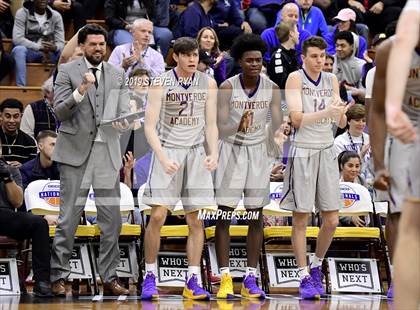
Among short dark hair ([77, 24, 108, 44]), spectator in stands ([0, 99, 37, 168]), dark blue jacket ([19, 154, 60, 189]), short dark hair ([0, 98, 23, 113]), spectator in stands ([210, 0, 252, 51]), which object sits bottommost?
dark blue jacket ([19, 154, 60, 189])

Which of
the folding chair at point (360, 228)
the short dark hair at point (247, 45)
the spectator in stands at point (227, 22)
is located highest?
the short dark hair at point (247, 45)

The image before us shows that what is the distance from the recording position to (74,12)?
14648 millimetres

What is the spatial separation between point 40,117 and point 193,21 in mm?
2893

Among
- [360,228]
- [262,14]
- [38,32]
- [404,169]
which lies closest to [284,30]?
[262,14]

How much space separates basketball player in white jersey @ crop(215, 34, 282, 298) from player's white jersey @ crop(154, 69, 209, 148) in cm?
27

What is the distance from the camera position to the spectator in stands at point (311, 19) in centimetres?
1495

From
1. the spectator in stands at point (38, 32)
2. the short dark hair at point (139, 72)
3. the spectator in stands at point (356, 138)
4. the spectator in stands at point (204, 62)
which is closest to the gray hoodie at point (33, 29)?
the spectator in stands at point (38, 32)

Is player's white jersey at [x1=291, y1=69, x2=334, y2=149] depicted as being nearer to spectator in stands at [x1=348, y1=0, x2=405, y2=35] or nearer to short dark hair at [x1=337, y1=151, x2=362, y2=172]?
short dark hair at [x1=337, y1=151, x2=362, y2=172]

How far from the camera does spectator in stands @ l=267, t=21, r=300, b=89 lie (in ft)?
42.5

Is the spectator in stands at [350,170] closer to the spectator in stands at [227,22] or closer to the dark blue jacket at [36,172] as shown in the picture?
the dark blue jacket at [36,172]

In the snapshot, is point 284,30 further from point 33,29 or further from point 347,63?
point 33,29

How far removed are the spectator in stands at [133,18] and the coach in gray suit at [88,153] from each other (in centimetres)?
353

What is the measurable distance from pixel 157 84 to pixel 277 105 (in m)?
1.22

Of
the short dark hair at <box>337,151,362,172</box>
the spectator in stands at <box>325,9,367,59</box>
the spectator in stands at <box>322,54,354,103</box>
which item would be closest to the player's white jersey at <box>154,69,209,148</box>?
the short dark hair at <box>337,151,362,172</box>
